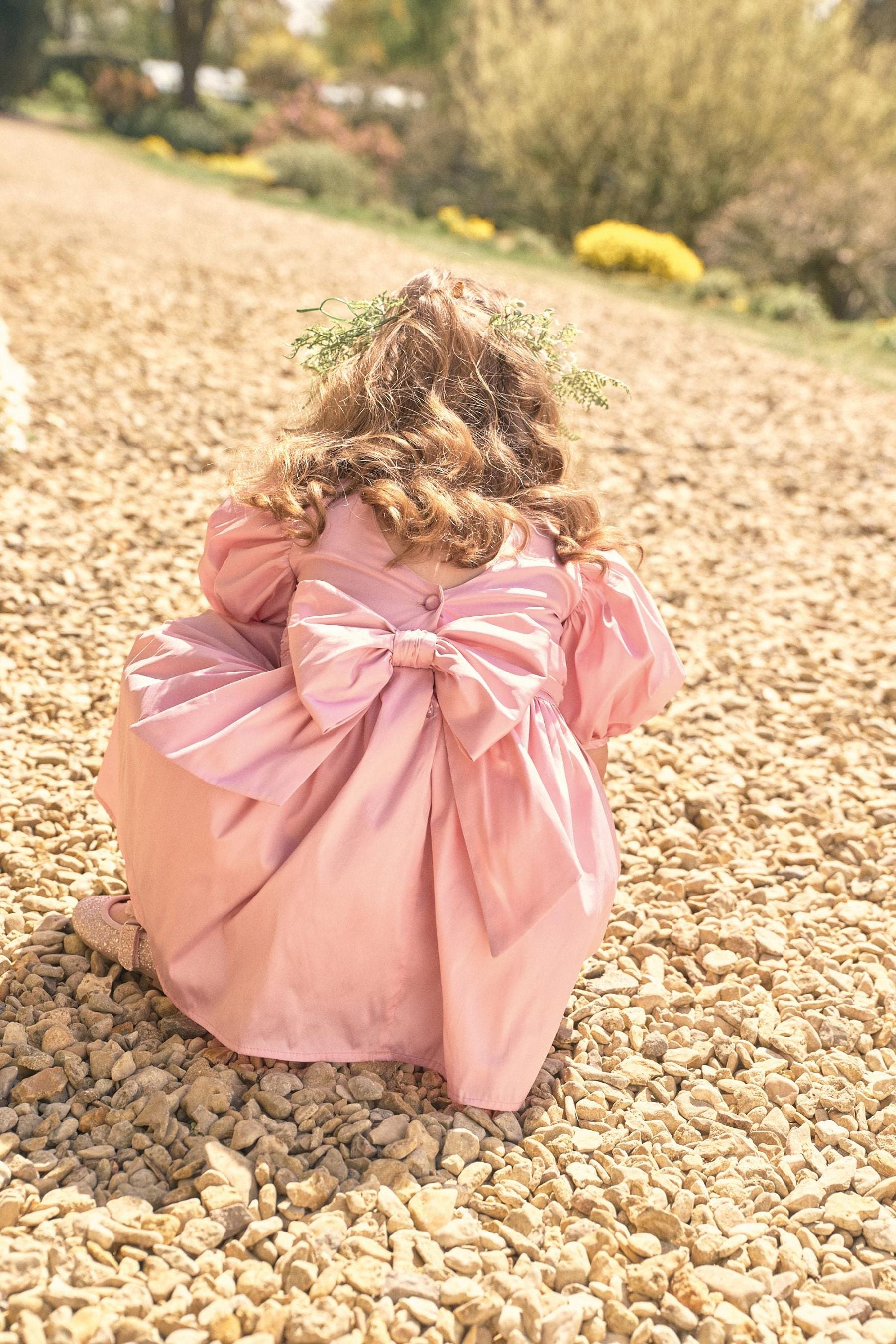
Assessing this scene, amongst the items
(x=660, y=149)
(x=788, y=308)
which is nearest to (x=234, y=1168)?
(x=788, y=308)

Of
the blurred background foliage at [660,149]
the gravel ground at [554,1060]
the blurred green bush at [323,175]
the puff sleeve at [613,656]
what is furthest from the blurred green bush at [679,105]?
the puff sleeve at [613,656]

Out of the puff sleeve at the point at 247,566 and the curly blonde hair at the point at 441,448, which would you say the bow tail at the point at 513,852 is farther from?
the puff sleeve at the point at 247,566

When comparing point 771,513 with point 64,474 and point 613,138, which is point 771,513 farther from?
point 613,138

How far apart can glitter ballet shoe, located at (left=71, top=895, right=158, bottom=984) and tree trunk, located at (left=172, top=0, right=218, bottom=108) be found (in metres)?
22.6

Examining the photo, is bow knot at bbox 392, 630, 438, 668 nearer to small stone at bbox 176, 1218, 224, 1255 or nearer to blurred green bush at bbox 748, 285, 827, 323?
small stone at bbox 176, 1218, 224, 1255

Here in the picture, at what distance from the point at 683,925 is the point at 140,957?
1.17 m

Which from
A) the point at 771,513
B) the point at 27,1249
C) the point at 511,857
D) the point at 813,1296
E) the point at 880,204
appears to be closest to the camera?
the point at 27,1249

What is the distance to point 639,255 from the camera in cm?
1092

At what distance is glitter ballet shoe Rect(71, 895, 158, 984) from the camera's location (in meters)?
2.31

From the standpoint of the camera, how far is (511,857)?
2.02 metres

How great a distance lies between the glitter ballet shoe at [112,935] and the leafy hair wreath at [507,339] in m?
1.14

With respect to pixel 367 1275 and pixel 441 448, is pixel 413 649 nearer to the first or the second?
pixel 441 448

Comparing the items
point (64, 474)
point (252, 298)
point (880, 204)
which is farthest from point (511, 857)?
point (880, 204)

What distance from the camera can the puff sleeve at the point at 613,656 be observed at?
2.36 metres
